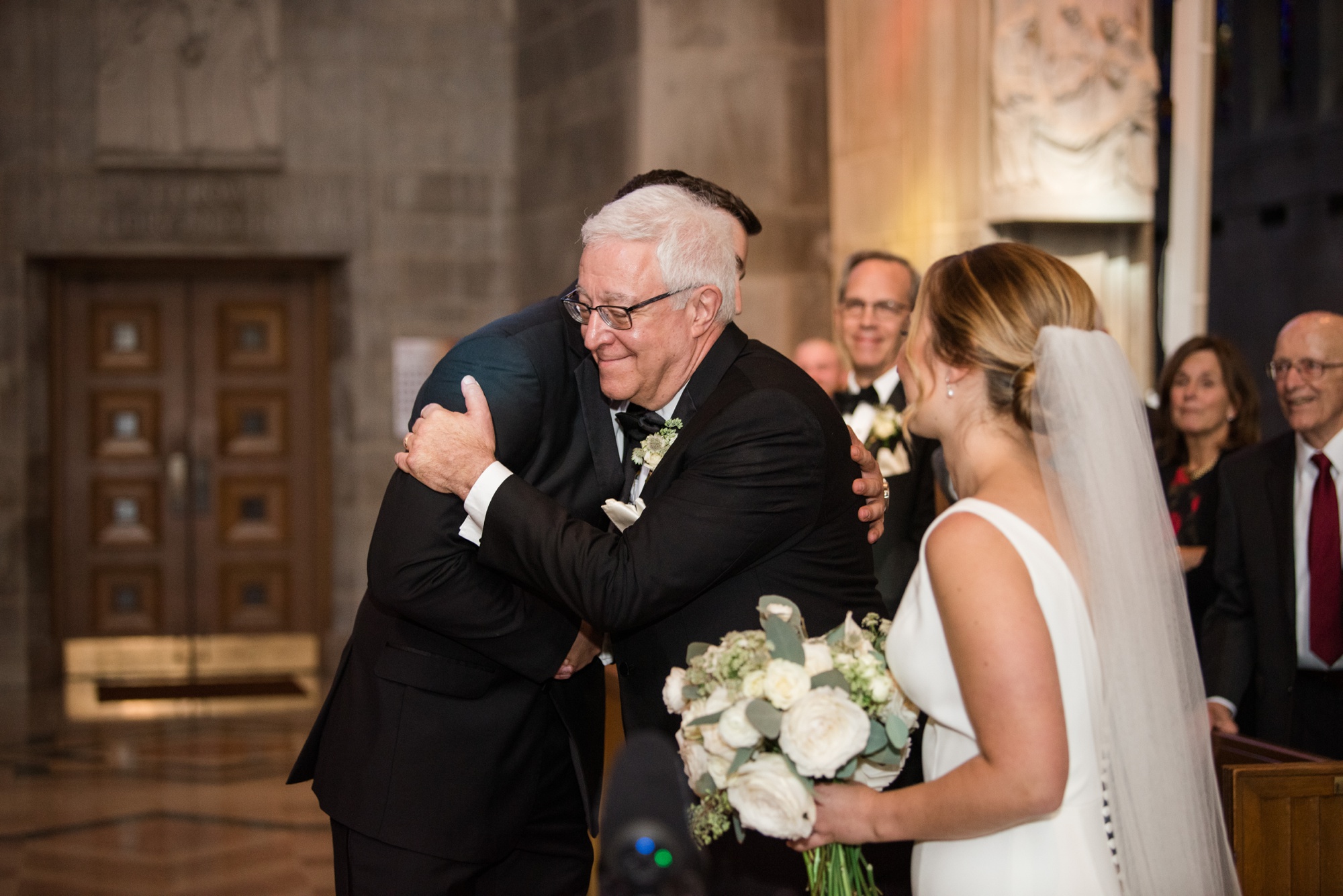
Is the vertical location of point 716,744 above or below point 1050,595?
below

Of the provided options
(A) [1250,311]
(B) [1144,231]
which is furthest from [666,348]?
(A) [1250,311]

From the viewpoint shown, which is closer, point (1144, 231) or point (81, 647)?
point (1144, 231)

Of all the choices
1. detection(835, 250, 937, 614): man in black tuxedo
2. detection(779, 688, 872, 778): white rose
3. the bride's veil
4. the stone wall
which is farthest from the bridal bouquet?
the stone wall

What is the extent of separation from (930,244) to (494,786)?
149 inches

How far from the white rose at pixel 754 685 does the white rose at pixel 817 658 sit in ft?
0.24

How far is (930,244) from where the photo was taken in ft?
18.5

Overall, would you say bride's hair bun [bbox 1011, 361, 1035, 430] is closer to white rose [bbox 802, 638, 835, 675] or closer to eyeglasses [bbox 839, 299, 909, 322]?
white rose [bbox 802, 638, 835, 675]

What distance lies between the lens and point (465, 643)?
2.42 m

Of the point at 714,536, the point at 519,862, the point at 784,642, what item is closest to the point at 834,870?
the point at 784,642

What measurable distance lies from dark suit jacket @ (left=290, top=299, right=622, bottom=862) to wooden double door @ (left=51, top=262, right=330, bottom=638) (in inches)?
260

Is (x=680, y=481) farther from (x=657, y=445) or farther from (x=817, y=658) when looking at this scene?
(x=817, y=658)

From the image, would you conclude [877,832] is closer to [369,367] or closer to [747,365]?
[747,365]

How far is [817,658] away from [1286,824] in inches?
43.8

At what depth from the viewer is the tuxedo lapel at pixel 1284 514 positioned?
3.63 meters
